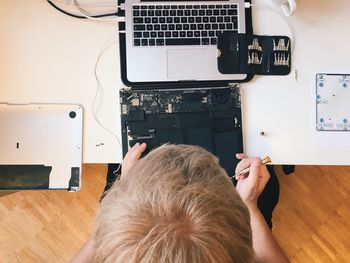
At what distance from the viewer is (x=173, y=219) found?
472mm

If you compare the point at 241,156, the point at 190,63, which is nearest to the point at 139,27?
the point at 190,63

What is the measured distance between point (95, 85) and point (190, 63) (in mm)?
225

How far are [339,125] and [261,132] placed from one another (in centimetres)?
18

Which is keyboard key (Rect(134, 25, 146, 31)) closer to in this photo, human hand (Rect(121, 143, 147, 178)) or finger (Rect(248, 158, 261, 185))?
human hand (Rect(121, 143, 147, 178))

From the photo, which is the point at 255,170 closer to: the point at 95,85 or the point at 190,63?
the point at 190,63

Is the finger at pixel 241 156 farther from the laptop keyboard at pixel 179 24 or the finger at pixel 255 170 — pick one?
the laptop keyboard at pixel 179 24

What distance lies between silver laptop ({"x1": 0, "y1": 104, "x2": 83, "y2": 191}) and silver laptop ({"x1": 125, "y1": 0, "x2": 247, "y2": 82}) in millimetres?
189

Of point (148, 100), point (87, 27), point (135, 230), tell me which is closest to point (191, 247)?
point (135, 230)

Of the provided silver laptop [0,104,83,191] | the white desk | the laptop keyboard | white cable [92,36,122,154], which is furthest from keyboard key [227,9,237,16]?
silver laptop [0,104,83,191]

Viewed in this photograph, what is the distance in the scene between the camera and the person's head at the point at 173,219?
1.50 feet

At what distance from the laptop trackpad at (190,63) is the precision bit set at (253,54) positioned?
3 centimetres

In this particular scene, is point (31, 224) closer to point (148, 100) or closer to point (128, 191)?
point (148, 100)

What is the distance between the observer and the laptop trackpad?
3.02 feet

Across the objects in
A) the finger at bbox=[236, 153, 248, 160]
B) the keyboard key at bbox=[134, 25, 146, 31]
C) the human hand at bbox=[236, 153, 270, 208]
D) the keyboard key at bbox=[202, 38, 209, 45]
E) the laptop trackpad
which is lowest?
the human hand at bbox=[236, 153, 270, 208]
